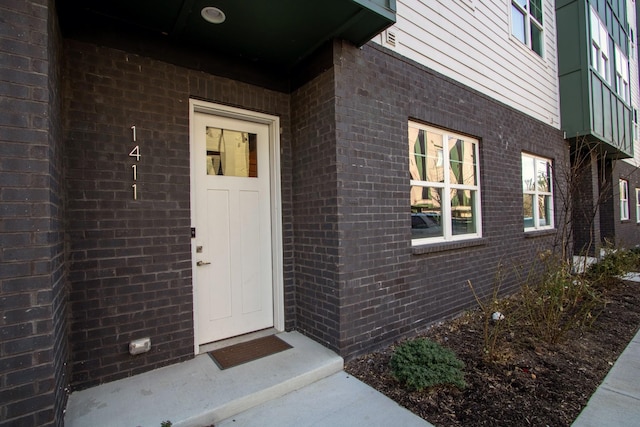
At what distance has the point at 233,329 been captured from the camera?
3.74 m

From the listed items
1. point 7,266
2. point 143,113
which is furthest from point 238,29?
point 7,266

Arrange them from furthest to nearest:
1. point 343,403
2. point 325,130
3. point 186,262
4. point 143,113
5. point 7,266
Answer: point 325,130 < point 186,262 < point 143,113 < point 343,403 < point 7,266

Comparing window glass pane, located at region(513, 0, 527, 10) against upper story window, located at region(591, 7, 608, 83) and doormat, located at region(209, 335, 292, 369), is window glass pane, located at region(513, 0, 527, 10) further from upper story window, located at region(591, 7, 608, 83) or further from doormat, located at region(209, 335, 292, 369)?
doormat, located at region(209, 335, 292, 369)

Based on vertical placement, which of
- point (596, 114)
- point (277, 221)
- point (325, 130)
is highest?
point (596, 114)

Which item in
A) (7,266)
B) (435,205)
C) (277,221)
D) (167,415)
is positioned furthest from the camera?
(435,205)

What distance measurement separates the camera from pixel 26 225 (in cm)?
191

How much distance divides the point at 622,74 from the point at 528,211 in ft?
27.6

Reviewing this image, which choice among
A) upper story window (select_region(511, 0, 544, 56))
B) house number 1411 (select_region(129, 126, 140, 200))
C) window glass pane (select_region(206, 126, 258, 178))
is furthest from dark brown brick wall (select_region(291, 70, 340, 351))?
upper story window (select_region(511, 0, 544, 56))

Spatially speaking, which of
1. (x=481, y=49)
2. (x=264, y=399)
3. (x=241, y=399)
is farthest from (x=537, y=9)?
(x=241, y=399)

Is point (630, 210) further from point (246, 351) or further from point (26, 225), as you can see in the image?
point (26, 225)

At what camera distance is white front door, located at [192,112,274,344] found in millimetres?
3514

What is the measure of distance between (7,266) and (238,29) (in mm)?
2609

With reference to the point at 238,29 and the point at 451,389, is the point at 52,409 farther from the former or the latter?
the point at 238,29

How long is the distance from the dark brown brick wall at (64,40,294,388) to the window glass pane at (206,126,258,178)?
404mm
